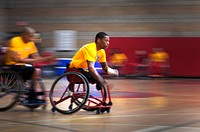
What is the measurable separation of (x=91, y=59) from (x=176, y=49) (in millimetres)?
16828

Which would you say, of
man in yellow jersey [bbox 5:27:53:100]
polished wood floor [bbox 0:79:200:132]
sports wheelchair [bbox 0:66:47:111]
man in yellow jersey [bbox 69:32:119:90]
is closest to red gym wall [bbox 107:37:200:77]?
polished wood floor [bbox 0:79:200:132]

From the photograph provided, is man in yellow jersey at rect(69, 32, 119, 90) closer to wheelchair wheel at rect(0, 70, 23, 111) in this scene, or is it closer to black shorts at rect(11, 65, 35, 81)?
black shorts at rect(11, 65, 35, 81)

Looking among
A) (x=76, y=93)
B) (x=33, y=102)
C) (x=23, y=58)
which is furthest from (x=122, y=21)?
(x=76, y=93)

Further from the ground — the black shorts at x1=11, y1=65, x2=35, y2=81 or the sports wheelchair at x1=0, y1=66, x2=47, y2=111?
the black shorts at x1=11, y1=65, x2=35, y2=81

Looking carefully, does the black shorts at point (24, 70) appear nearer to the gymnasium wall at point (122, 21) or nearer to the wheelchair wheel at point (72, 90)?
the wheelchair wheel at point (72, 90)

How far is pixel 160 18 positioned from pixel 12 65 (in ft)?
61.1

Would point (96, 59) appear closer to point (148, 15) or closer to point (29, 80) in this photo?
point (29, 80)

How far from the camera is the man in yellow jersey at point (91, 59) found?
905 centimetres

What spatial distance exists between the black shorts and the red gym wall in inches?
644

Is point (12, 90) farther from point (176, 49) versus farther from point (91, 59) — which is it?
point (176, 49)

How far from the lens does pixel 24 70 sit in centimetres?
949

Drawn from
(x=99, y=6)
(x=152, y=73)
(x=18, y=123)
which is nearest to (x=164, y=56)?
(x=152, y=73)

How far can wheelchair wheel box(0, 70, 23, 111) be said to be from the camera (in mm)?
9250

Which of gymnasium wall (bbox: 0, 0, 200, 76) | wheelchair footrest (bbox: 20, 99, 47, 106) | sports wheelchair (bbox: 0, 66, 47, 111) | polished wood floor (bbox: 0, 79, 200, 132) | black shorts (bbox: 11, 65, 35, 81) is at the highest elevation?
gymnasium wall (bbox: 0, 0, 200, 76)
